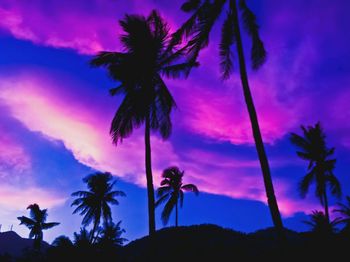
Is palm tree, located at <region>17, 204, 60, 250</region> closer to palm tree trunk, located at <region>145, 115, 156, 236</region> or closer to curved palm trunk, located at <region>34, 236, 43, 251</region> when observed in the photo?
curved palm trunk, located at <region>34, 236, 43, 251</region>

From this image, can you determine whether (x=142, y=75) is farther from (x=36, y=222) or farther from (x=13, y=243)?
(x=13, y=243)

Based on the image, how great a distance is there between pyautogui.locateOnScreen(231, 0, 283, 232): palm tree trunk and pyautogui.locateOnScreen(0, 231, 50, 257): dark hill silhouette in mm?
102082

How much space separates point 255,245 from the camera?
3444 cm

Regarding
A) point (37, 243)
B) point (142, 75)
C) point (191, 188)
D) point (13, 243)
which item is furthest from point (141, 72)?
point (13, 243)

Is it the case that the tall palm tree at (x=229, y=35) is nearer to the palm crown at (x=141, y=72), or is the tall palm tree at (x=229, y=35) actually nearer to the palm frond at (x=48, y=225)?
the palm crown at (x=141, y=72)

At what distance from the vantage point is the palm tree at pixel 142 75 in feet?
55.1

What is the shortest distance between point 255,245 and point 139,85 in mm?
24228

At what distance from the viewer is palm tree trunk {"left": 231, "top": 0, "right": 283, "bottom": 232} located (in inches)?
434

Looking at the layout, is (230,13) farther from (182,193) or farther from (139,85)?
(182,193)

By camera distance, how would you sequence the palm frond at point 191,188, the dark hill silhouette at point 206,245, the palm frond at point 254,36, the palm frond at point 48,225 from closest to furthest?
1. the palm frond at point 254,36
2. the dark hill silhouette at point 206,245
3. the palm frond at point 191,188
4. the palm frond at point 48,225

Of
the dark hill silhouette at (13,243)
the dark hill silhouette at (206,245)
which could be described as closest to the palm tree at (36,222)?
the dark hill silhouette at (206,245)

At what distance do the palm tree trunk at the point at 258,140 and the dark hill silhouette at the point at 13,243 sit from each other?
102 meters

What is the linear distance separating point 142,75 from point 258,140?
751 cm

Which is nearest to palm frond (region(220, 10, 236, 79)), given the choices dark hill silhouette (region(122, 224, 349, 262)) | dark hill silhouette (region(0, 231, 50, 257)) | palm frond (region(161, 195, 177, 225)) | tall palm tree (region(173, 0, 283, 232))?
tall palm tree (region(173, 0, 283, 232))
